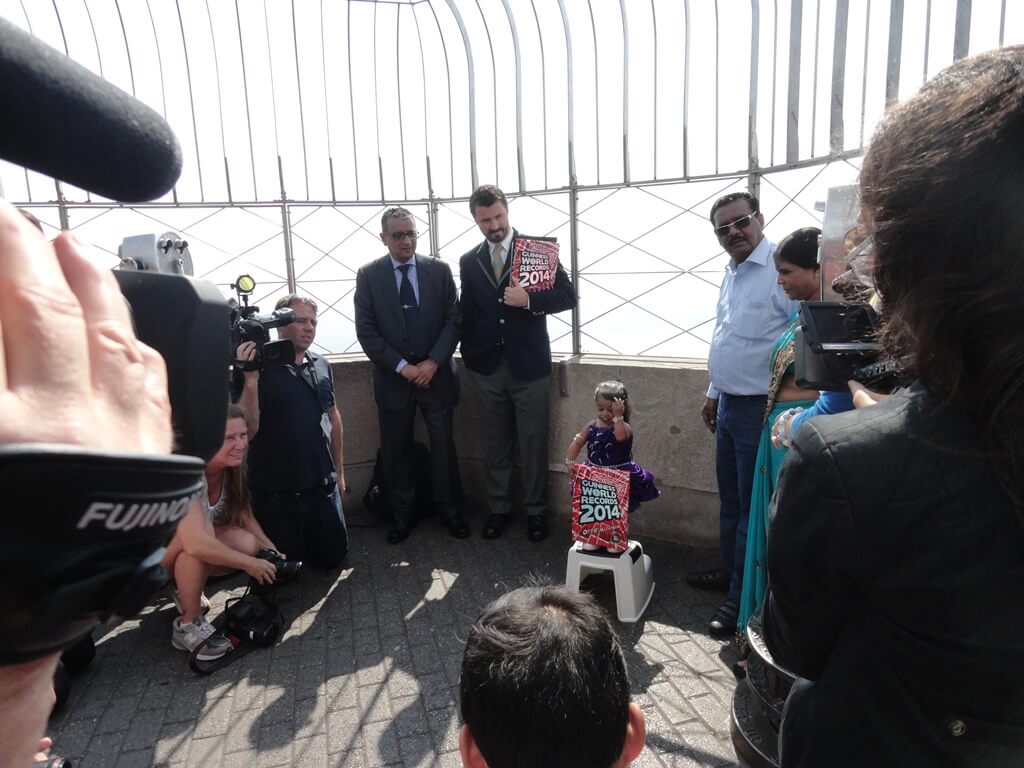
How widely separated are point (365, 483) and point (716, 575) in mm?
3184

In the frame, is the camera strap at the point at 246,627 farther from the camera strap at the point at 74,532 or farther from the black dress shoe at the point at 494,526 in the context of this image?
the camera strap at the point at 74,532

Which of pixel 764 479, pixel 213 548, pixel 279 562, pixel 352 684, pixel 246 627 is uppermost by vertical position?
pixel 764 479

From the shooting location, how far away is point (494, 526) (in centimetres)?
520

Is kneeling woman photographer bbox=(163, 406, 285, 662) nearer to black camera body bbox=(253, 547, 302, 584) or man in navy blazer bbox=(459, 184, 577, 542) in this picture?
black camera body bbox=(253, 547, 302, 584)

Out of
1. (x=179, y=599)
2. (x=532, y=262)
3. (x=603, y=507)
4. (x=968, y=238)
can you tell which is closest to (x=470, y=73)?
(x=532, y=262)

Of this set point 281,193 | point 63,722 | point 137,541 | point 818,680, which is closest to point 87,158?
point 137,541

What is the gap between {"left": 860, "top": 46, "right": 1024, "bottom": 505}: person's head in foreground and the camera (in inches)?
35.0

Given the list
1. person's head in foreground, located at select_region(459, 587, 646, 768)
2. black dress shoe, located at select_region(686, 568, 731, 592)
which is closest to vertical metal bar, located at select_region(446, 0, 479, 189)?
black dress shoe, located at select_region(686, 568, 731, 592)

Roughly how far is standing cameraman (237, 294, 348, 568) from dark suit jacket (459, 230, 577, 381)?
1186mm

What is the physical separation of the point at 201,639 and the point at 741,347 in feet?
10.9

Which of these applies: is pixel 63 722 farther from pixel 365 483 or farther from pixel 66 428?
pixel 66 428

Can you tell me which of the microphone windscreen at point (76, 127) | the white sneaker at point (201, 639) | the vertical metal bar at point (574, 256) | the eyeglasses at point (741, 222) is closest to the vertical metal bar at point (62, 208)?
the white sneaker at point (201, 639)

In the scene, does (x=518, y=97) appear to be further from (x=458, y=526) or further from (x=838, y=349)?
(x=838, y=349)

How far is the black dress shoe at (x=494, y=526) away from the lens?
16.9ft
